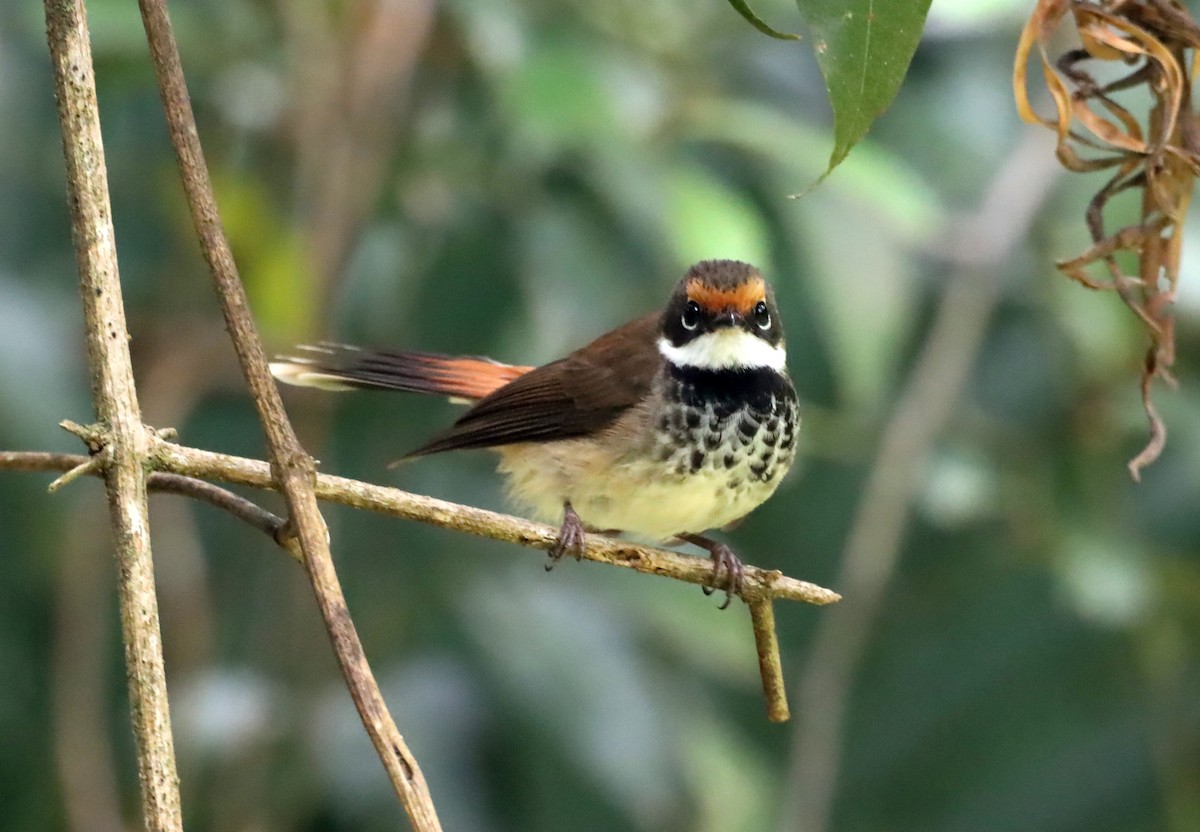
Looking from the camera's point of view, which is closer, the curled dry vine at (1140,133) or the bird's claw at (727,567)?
the curled dry vine at (1140,133)

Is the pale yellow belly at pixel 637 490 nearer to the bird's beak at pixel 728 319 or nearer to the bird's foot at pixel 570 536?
the bird's foot at pixel 570 536

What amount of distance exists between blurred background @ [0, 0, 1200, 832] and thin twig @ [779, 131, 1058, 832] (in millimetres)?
13

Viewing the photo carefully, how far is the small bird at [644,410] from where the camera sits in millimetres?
3023

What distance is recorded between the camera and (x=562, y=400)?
334 centimetres

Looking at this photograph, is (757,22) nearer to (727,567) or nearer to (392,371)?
(727,567)

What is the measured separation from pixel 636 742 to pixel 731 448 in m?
1.16

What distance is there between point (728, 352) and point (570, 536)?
74 cm

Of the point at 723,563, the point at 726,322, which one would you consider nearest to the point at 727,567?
the point at 723,563

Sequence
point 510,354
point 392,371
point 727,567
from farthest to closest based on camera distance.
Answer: point 510,354, point 392,371, point 727,567

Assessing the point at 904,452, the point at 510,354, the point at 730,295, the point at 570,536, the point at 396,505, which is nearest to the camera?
the point at 396,505

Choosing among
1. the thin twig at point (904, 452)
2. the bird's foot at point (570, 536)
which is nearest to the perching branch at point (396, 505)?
the bird's foot at point (570, 536)

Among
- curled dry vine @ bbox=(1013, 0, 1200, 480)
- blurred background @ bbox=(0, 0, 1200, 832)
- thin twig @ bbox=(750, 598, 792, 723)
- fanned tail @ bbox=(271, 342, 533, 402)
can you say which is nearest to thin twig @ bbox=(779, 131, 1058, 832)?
blurred background @ bbox=(0, 0, 1200, 832)

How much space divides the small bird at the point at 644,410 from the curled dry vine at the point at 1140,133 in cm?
97

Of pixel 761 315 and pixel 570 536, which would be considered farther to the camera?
pixel 761 315
